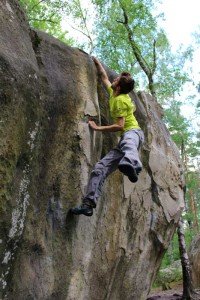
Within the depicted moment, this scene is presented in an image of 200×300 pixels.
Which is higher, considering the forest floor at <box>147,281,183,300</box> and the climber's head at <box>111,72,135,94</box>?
the climber's head at <box>111,72,135,94</box>

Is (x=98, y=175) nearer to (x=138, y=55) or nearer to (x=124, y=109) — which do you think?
(x=124, y=109)

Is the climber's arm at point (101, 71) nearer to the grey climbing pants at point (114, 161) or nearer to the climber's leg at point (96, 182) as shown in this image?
the grey climbing pants at point (114, 161)

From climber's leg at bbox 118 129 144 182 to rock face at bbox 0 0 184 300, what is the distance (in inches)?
34.5

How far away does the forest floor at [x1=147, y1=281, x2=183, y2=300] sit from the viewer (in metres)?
12.9

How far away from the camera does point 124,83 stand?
7070 millimetres

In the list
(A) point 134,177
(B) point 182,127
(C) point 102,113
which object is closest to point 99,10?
(B) point 182,127

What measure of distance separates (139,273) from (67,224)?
3379 millimetres

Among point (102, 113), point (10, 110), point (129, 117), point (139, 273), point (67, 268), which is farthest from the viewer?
point (139, 273)

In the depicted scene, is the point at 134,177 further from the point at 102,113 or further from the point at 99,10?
the point at 99,10

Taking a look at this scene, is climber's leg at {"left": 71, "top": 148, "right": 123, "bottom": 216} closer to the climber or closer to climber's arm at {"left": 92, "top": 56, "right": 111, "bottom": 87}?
the climber

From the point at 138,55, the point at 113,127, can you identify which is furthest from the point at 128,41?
the point at 113,127

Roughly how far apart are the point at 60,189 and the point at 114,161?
1.11 metres

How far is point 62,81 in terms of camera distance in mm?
6609

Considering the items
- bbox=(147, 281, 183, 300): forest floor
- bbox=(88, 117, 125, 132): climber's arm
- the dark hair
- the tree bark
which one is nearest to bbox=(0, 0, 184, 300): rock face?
bbox=(88, 117, 125, 132): climber's arm
